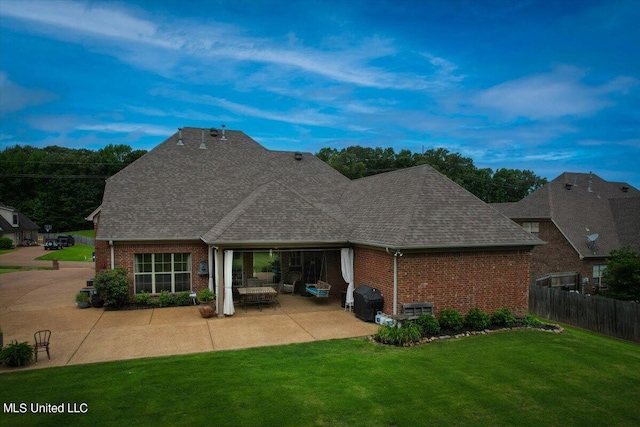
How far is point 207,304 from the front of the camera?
48.1ft

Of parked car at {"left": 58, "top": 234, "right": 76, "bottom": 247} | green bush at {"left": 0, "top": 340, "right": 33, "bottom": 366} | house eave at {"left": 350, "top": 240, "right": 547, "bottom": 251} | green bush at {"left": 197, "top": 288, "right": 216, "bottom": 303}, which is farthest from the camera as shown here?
parked car at {"left": 58, "top": 234, "right": 76, "bottom": 247}

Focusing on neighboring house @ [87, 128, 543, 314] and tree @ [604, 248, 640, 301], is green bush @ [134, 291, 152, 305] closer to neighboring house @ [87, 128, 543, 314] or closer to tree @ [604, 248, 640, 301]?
neighboring house @ [87, 128, 543, 314]

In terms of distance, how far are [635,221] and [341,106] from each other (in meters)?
26.8

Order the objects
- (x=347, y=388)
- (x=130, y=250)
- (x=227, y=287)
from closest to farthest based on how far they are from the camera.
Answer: (x=347, y=388) → (x=227, y=287) → (x=130, y=250)

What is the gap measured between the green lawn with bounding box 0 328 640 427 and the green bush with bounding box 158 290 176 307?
22.5 feet

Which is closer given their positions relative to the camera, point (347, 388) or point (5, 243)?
point (347, 388)

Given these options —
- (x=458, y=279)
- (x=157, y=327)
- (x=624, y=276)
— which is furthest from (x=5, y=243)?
(x=624, y=276)

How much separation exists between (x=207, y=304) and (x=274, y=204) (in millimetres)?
4837

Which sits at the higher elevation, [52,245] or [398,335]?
[52,245]

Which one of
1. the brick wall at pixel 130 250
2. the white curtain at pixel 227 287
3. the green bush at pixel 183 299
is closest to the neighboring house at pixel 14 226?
the brick wall at pixel 130 250

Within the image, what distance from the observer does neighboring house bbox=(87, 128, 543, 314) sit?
13.2 meters

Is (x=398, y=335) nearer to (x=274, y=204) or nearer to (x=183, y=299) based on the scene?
(x=274, y=204)

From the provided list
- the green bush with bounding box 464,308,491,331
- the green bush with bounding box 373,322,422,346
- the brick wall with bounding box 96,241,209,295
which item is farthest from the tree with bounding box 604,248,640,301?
the brick wall with bounding box 96,241,209,295

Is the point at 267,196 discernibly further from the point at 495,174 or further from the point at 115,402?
the point at 495,174
